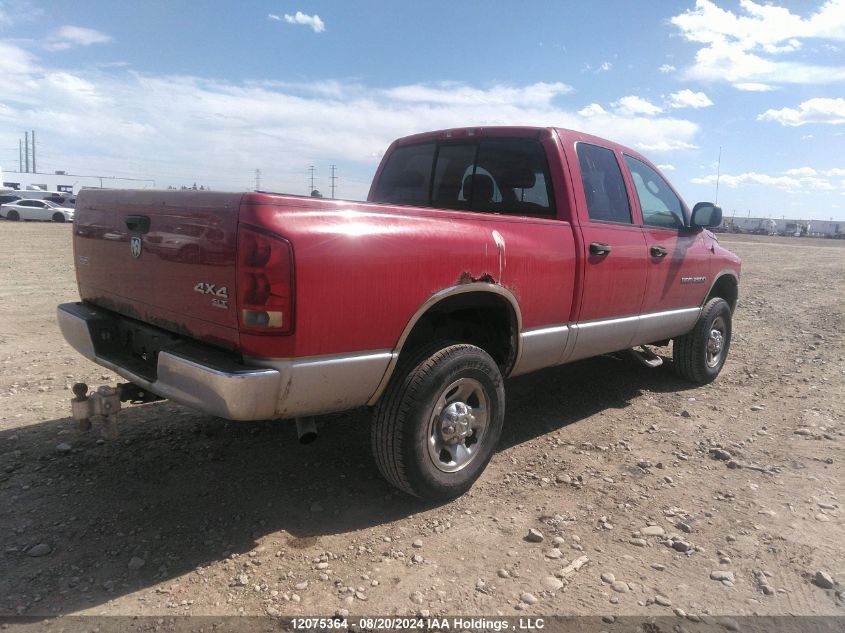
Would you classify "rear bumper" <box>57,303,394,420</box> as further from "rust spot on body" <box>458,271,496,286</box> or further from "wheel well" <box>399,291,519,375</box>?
"rust spot on body" <box>458,271,496,286</box>

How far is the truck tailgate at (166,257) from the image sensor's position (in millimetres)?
2602

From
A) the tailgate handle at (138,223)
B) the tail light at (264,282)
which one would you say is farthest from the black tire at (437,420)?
the tailgate handle at (138,223)

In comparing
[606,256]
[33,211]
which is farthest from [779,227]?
[606,256]

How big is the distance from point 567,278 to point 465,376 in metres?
1.06

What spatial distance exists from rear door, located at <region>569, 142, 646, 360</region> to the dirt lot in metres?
0.77

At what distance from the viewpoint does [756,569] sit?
9.45 feet

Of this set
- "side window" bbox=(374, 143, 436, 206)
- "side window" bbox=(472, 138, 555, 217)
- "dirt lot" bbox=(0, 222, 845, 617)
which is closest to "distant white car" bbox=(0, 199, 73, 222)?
"dirt lot" bbox=(0, 222, 845, 617)

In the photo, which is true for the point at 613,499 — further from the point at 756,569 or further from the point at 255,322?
the point at 255,322

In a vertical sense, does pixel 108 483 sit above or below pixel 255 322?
below

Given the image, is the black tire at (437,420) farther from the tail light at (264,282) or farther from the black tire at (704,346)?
the black tire at (704,346)

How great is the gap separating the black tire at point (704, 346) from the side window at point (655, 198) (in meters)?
1.02

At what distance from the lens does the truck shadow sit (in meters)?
2.66

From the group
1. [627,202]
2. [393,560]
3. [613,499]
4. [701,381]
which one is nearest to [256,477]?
[393,560]

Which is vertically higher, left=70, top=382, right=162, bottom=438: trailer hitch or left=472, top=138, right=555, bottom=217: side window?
left=472, top=138, right=555, bottom=217: side window
